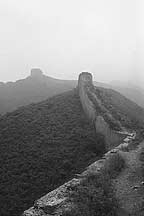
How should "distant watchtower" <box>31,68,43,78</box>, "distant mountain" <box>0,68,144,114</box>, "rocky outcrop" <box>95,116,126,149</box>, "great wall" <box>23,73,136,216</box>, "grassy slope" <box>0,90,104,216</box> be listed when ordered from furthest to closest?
1. "distant watchtower" <box>31,68,43,78</box>
2. "distant mountain" <box>0,68,144,114</box>
3. "rocky outcrop" <box>95,116,126,149</box>
4. "grassy slope" <box>0,90,104,216</box>
5. "great wall" <box>23,73,136,216</box>

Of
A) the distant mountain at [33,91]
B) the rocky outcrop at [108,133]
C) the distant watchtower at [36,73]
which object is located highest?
the distant watchtower at [36,73]

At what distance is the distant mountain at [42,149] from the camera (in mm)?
18766

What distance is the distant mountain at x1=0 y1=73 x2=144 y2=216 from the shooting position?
18.8 metres

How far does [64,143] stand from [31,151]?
95.1 inches

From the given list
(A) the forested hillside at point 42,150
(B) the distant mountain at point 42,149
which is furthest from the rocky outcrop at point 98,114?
(A) the forested hillside at point 42,150

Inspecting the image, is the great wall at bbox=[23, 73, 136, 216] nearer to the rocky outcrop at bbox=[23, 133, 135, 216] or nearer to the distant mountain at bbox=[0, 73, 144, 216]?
the rocky outcrop at bbox=[23, 133, 135, 216]

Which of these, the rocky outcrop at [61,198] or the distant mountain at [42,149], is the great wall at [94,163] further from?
the distant mountain at [42,149]

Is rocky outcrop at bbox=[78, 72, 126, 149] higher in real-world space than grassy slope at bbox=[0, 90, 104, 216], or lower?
higher

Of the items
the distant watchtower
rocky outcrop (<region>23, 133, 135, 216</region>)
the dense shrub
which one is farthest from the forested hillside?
the distant watchtower

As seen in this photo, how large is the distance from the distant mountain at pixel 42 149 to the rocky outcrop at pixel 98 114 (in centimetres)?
41

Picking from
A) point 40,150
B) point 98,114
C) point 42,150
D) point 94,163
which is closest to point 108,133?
point 98,114

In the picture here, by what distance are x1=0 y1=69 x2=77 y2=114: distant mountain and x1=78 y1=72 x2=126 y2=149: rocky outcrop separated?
82.5ft

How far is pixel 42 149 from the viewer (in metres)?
23.5

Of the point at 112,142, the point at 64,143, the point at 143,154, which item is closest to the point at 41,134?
the point at 64,143
